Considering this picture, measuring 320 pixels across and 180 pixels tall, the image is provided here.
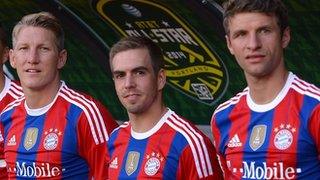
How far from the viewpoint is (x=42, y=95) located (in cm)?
387

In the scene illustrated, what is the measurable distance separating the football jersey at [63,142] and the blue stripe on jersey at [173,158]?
1.46ft

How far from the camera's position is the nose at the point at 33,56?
3711mm

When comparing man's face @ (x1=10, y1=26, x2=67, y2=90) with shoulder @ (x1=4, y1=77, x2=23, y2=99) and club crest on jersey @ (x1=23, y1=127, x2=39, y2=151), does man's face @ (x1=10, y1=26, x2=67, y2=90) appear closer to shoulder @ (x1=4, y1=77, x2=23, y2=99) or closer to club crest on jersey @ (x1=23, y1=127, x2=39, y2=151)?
club crest on jersey @ (x1=23, y1=127, x2=39, y2=151)

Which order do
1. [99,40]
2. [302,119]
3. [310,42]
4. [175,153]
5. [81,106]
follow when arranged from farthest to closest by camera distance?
[99,40] < [310,42] < [81,106] < [175,153] < [302,119]

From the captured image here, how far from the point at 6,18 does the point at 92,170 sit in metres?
4.57

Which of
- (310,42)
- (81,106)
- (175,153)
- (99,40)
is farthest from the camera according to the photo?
(99,40)

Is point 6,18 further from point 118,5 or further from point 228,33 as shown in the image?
point 228,33

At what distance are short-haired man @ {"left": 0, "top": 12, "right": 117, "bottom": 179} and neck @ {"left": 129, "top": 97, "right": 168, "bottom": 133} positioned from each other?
28cm

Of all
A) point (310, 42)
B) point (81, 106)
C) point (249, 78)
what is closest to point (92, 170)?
point (81, 106)

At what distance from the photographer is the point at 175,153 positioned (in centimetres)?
342

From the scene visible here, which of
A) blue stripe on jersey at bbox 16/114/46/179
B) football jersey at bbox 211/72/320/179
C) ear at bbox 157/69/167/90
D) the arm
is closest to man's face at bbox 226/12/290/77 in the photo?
football jersey at bbox 211/72/320/179

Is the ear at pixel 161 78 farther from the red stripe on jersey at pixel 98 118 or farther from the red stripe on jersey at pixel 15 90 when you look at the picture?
the red stripe on jersey at pixel 15 90

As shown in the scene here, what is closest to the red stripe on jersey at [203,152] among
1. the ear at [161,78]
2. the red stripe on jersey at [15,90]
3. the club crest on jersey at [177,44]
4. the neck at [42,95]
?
the ear at [161,78]

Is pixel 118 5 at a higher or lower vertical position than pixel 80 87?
higher
